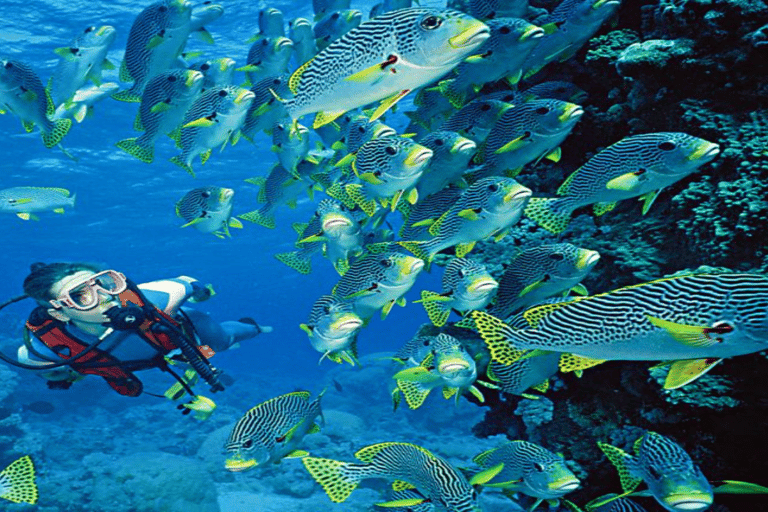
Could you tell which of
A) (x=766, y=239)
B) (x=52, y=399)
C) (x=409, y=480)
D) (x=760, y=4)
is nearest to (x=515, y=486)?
(x=409, y=480)

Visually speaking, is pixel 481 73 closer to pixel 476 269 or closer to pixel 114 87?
pixel 476 269

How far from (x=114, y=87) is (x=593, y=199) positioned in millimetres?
5526

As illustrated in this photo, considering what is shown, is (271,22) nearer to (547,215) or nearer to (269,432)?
(547,215)

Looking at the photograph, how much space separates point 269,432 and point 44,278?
329 centimetres

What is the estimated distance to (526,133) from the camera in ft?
12.3

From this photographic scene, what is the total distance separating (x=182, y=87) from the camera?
441 centimetres

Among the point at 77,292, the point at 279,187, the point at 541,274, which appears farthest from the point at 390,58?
the point at 77,292

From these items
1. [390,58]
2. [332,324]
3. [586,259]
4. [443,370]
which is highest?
[390,58]

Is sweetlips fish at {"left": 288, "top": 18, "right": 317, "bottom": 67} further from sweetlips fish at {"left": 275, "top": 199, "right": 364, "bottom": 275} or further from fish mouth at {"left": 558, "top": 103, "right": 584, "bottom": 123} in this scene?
fish mouth at {"left": 558, "top": 103, "right": 584, "bottom": 123}

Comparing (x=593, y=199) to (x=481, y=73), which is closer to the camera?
(x=593, y=199)

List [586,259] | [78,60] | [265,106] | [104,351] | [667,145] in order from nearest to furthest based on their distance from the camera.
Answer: [667,145] → [586,259] → [78,60] → [265,106] → [104,351]

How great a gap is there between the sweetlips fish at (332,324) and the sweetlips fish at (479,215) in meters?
0.74

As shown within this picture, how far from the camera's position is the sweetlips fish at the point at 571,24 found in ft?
13.1

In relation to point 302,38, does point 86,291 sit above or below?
below
